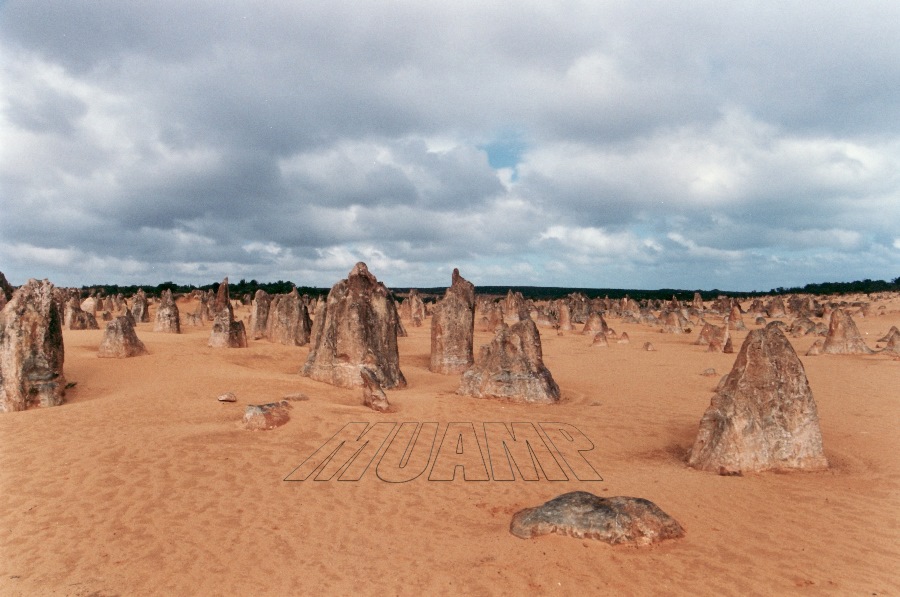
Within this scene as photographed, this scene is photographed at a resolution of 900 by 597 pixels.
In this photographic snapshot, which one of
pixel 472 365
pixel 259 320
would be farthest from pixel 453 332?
pixel 259 320

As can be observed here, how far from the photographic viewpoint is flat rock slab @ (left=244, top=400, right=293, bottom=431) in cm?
1089

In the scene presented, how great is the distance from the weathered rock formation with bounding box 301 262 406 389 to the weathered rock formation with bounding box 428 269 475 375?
2.79 m

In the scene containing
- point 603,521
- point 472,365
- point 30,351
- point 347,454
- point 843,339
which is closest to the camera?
point 603,521

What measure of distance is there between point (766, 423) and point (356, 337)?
10.4 meters

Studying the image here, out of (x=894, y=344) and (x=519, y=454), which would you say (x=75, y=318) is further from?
(x=894, y=344)

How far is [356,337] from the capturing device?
15.4 m

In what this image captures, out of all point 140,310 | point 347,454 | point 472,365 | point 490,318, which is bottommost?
point 347,454

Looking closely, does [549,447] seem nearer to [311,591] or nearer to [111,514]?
[311,591]

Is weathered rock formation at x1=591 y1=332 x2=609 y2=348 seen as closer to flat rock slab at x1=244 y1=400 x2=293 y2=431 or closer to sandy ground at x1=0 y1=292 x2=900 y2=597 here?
sandy ground at x1=0 y1=292 x2=900 y2=597

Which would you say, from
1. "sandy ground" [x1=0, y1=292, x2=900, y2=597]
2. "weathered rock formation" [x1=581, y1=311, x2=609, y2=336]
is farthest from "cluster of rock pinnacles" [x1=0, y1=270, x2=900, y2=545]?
"weathered rock formation" [x1=581, y1=311, x2=609, y2=336]

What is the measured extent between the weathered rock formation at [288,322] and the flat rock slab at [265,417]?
14.8m

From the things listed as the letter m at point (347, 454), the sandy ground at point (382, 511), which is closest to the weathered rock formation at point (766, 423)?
the sandy ground at point (382, 511)

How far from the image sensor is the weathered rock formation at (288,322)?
25.8 metres

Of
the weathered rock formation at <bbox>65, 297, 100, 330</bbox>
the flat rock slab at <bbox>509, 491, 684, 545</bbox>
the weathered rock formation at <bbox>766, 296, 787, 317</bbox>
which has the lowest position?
the flat rock slab at <bbox>509, 491, 684, 545</bbox>
